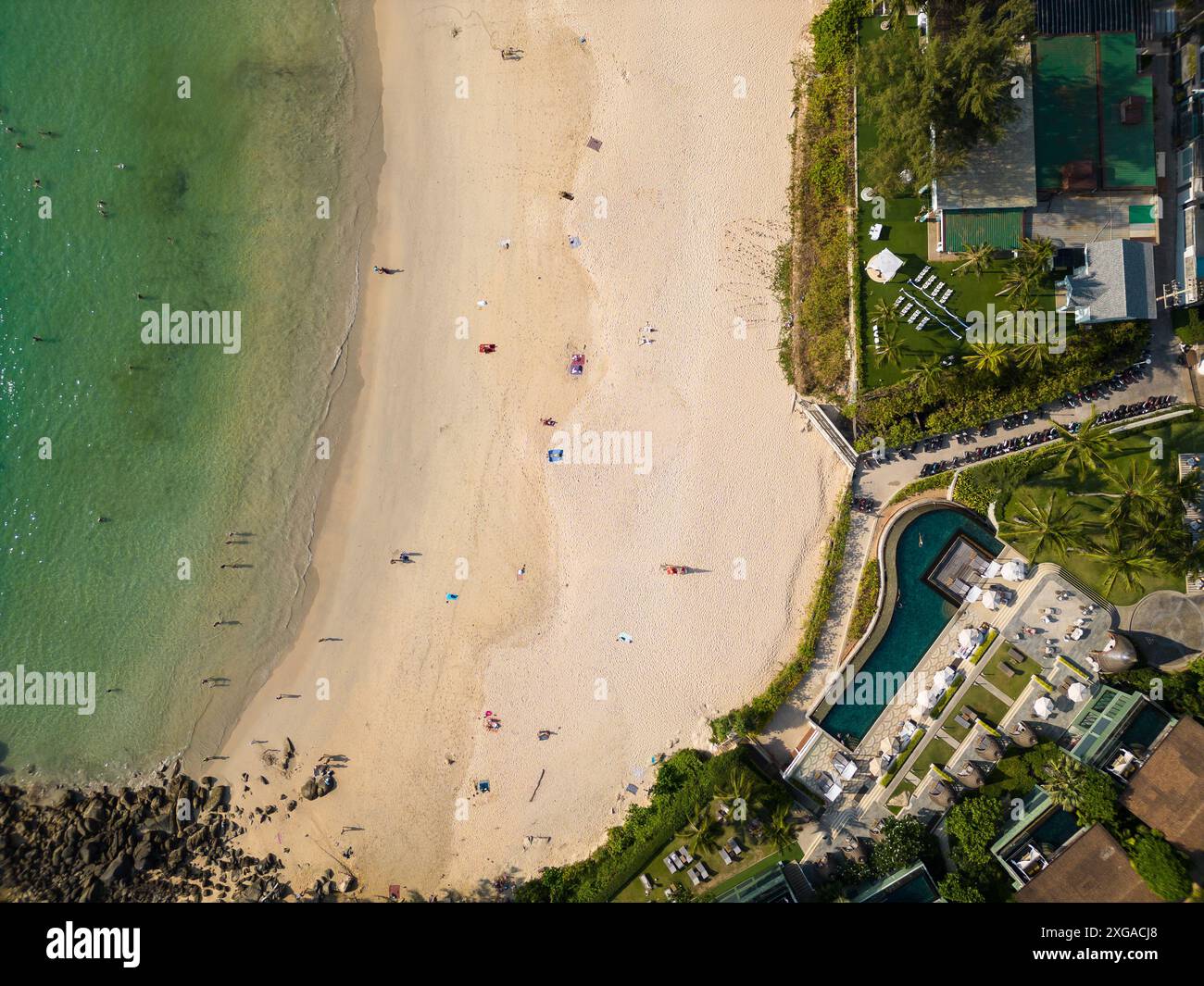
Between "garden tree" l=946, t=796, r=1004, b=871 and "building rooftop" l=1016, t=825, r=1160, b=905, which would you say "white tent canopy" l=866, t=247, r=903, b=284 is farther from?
"building rooftop" l=1016, t=825, r=1160, b=905

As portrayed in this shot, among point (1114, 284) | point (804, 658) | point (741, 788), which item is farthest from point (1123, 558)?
point (741, 788)

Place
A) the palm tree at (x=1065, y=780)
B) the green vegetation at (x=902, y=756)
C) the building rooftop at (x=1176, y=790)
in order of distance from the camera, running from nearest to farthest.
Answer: the building rooftop at (x=1176, y=790) < the palm tree at (x=1065, y=780) < the green vegetation at (x=902, y=756)

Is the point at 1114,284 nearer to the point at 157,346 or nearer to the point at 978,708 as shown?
the point at 978,708

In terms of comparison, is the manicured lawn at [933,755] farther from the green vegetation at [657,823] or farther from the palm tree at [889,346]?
the palm tree at [889,346]

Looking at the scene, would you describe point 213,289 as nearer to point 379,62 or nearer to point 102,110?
point 102,110

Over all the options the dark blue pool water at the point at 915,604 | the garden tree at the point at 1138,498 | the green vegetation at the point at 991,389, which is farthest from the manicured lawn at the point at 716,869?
the garden tree at the point at 1138,498

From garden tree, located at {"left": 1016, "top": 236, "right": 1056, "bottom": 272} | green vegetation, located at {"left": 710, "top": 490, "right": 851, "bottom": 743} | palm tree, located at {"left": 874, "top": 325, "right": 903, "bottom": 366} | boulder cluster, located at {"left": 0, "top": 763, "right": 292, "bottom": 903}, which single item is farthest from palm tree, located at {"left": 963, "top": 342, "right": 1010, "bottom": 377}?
boulder cluster, located at {"left": 0, "top": 763, "right": 292, "bottom": 903}
